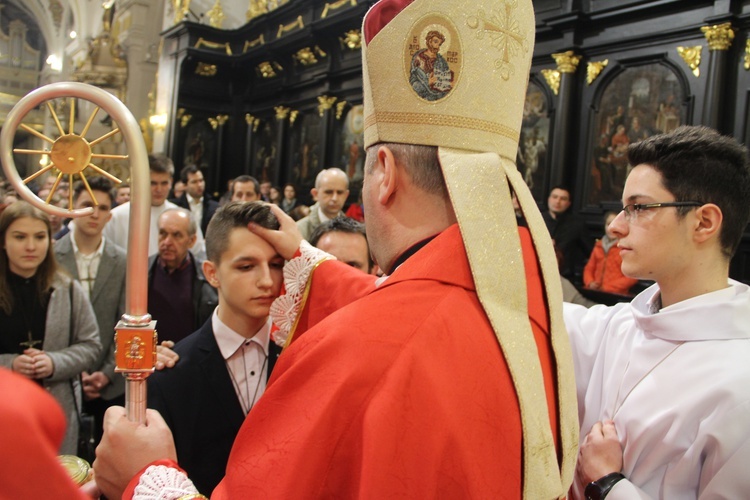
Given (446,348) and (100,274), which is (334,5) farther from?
(446,348)

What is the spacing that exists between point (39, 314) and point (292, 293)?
5.90 ft

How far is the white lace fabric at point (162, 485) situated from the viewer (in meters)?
1.20

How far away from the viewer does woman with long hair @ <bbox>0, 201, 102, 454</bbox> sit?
3023 millimetres

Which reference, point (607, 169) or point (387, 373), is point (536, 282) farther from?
point (607, 169)

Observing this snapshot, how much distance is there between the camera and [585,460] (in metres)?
1.71

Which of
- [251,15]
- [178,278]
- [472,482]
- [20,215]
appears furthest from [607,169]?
[251,15]

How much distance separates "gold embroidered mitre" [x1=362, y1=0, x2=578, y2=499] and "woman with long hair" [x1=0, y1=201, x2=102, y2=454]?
93.3 inches

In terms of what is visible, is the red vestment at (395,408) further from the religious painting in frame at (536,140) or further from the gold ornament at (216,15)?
the gold ornament at (216,15)

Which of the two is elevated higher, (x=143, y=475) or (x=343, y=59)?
(x=343, y=59)

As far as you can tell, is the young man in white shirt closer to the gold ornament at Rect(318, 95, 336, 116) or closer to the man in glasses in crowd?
the man in glasses in crowd

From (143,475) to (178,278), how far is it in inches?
107

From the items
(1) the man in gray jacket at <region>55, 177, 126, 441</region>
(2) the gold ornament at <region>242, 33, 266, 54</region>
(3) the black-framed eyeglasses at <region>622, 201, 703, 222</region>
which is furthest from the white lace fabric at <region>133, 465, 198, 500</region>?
(2) the gold ornament at <region>242, 33, 266, 54</region>

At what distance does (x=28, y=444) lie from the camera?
22.2 inches

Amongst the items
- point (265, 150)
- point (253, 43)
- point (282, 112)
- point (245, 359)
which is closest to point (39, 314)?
point (245, 359)
